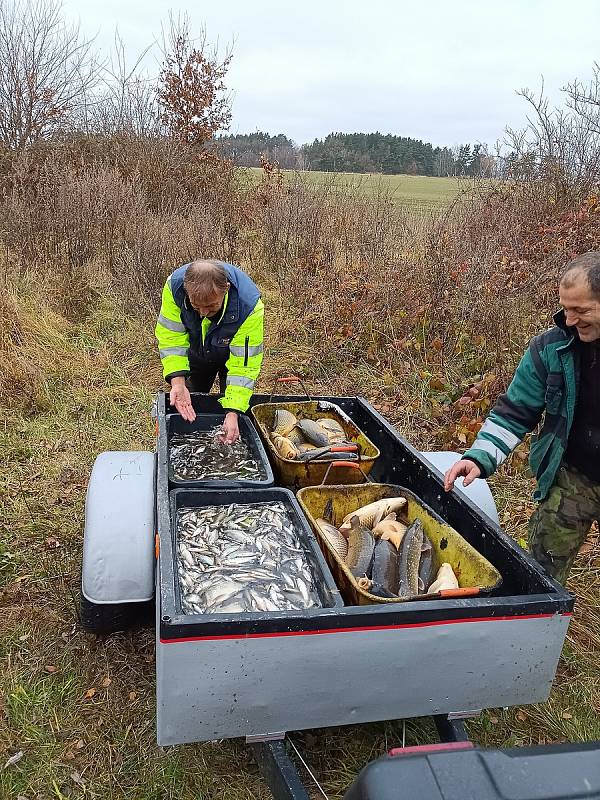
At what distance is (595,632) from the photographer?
12.0 ft

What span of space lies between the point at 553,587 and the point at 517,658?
0.29 meters

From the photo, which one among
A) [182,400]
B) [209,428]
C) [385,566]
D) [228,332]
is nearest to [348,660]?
[385,566]

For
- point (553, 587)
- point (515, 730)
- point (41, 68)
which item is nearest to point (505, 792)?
point (553, 587)

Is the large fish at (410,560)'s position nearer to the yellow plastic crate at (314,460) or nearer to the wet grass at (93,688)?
the yellow plastic crate at (314,460)

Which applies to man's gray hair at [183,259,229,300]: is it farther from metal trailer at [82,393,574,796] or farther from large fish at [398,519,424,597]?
large fish at [398,519,424,597]

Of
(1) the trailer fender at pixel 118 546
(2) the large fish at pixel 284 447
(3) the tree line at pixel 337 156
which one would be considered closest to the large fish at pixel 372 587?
(1) the trailer fender at pixel 118 546

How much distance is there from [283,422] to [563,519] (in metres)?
1.72

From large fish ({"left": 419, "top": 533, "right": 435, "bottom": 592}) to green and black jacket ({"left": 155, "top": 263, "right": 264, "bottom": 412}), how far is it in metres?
1.43

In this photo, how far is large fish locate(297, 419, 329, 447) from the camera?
12.1 ft

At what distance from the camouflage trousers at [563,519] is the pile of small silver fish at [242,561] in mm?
1365

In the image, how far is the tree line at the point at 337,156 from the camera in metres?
11.3

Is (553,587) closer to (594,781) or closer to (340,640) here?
(340,640)

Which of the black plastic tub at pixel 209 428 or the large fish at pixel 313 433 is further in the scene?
the large fish at pixel 313 433

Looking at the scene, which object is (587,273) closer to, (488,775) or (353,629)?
(353,629)
